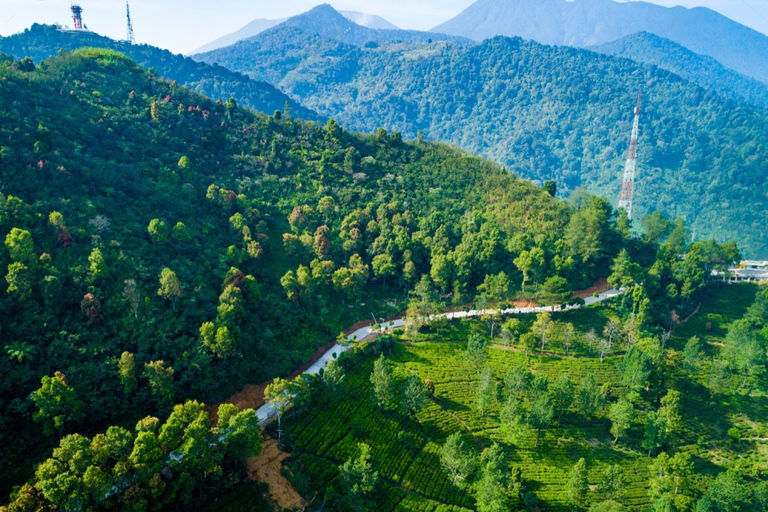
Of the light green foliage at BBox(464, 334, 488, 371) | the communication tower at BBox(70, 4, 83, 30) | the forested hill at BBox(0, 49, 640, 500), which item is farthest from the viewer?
the communication tower at BBox(70, 4, 83, 30)

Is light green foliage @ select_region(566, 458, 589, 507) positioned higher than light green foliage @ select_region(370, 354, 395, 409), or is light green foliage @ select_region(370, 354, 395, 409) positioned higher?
light green foliage @ select_region(370, 354, 395, 409)

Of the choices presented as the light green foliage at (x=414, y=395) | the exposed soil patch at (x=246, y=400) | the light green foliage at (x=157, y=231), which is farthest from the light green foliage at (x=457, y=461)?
the light green foliage at (x=157, y=231)

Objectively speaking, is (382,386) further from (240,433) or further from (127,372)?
(127,372)

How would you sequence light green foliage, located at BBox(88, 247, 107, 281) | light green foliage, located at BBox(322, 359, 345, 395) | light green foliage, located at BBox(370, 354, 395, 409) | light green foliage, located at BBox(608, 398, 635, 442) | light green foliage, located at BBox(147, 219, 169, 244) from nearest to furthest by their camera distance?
light green foliage, located at BBox(608, 398, 635, 442)
light green foliage, located at BBox(370, 354, 395, 409)
light green foliage, located at BBox(322, 359, 345, 395)
light green foliage, located at BBox(88, 247, 107, 281)
light green foliage, located at BBox(147, 219, 169, 244)

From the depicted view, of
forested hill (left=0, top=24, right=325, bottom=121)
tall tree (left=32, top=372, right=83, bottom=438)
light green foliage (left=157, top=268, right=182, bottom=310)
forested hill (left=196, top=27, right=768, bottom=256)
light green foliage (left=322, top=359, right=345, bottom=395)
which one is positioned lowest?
light green foliage (left=322, top=359, right=345, bottom=395)

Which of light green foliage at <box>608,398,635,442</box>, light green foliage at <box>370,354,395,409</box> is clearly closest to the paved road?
light green foliage at <box>370,354,395,409</box>

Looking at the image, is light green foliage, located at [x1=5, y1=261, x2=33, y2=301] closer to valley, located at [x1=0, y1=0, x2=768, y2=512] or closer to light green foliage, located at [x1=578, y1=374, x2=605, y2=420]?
valley, located at [x1=0, y1=0, x2=768, y2=512]

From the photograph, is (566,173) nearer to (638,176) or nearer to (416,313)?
(638,176)

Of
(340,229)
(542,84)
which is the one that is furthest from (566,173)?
(340,229)

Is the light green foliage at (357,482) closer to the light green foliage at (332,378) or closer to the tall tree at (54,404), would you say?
the light green foliage at (332,378)
